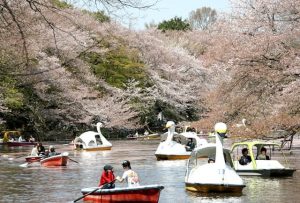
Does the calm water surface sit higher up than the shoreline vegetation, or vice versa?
the shoreline vegetation

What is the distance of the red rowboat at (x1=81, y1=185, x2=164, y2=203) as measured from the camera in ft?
50.6

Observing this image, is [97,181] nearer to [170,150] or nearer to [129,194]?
[129,194]

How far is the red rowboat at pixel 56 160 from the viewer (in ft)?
94.7

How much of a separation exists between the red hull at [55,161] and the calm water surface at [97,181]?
0.39 metres

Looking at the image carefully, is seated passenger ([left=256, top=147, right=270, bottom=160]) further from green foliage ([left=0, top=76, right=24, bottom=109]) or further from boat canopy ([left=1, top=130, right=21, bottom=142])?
boat canopy ([left=1, top=130, right=21, bottom=142])

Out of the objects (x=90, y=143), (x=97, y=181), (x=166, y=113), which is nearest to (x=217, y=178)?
(x=97, y=181)

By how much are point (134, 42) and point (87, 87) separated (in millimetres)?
12826

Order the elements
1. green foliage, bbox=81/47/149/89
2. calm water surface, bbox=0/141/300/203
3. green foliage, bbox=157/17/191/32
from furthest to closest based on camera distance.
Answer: green foliage, bbox=157/17/191/32, green foliage, bbox=81/47/149/89, calm water surface, bbox=0/141/300/203

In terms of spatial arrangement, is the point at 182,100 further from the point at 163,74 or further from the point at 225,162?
the point at 225,162

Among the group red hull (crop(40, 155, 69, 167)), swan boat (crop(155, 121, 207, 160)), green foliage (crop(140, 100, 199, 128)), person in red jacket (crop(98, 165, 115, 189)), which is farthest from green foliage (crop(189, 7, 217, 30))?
person in red jacket (crop(98, 165, 115, 189))

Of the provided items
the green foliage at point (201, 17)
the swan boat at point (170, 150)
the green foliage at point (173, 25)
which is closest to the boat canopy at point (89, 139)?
the swan boat at point (170, 150)

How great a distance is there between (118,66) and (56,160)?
34091 mm

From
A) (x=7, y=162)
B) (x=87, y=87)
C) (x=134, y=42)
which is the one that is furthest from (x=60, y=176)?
(x=134, y=42)

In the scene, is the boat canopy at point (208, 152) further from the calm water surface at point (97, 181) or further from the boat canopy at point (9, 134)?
the boat canopy at point (9, 134)
